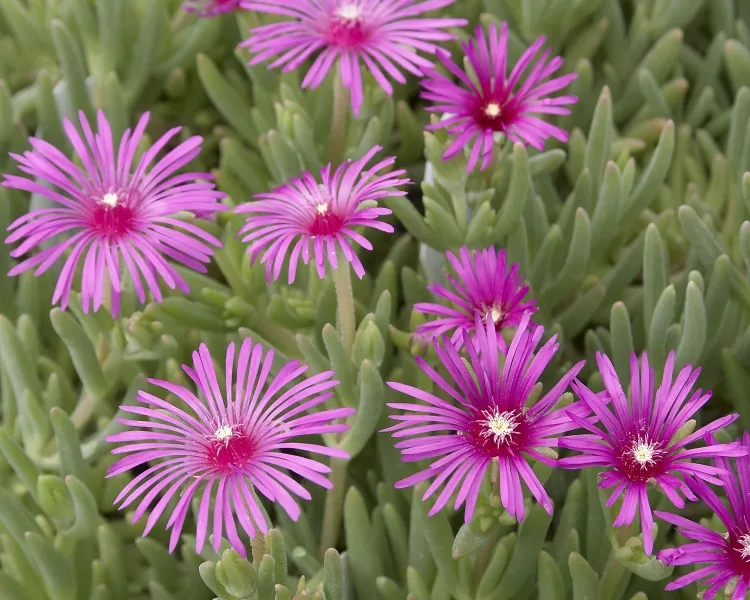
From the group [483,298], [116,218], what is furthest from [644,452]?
[116,218]

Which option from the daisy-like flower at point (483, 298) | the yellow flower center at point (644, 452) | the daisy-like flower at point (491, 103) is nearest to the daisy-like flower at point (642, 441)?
the yellow flower center at point (644, 452)

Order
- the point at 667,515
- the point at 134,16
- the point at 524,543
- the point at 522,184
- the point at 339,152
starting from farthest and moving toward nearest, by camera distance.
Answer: the point at 134,16, the point at 339,152, the point at 522,184, the point at 524,543, the point at 667,515

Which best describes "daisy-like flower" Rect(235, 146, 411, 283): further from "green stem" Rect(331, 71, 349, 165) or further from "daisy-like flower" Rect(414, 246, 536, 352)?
"green stem" Rect(331, 71, 349, 165)

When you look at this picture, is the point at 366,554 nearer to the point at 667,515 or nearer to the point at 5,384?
the point at 667,515

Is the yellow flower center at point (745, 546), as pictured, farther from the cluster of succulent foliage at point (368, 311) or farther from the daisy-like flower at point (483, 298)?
the daisy-like flower at point (483, 298)

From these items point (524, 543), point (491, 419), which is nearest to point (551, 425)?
point (491, 419)

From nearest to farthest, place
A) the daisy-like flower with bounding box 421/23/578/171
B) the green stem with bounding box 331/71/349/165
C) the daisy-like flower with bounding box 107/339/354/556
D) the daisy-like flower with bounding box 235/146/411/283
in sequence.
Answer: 1. the daisy-like flower with bounding box 107/339/354/556
2. the daisy-like flower with bounding box 235/146/411/283
3. the daisy-like flower with bounding box 421/23/578/171
4. the green stem with bounding box 331/71/349/165

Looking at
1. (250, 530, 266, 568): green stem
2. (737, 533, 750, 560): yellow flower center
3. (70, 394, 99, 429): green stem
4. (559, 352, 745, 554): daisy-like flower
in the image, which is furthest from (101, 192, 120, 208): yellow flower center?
(737, 533, 750, 560): yellow flower center
